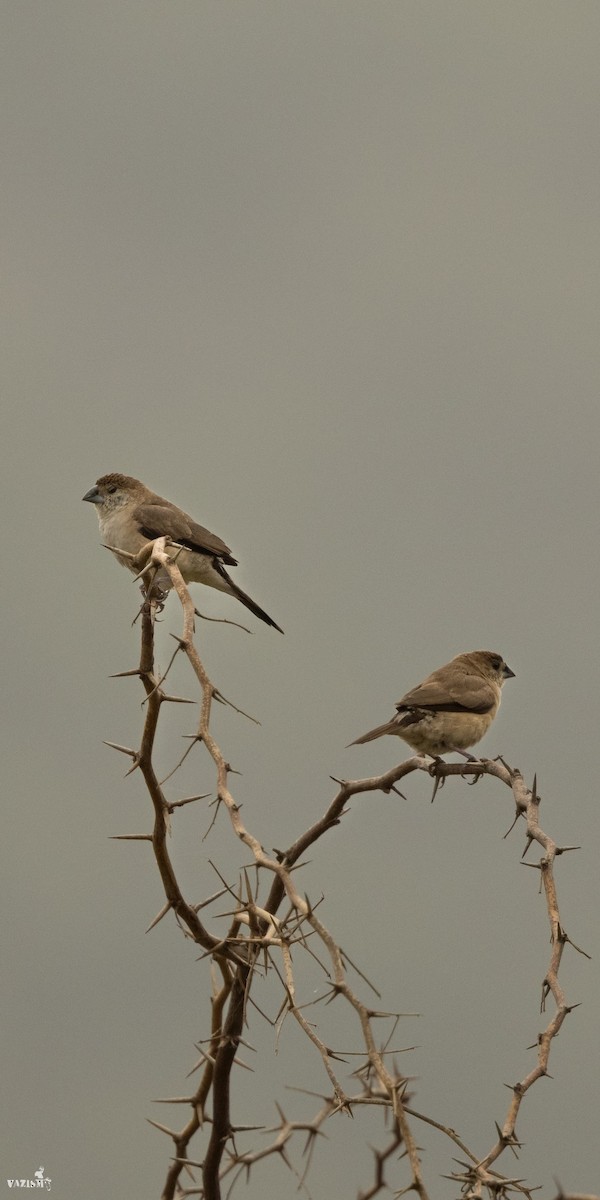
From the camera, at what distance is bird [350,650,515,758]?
777 cm

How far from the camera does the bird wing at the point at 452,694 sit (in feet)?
25.7

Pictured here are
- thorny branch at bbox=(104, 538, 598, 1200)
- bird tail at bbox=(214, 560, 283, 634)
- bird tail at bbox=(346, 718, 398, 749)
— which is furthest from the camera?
bird tail at bbox=(214, 560, 283, 634)

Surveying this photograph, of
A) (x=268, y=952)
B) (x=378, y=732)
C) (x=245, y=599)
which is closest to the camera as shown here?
(x=268, y=952)

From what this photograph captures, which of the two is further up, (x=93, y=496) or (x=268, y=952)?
(x=93, y=496)

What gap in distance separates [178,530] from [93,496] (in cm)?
93

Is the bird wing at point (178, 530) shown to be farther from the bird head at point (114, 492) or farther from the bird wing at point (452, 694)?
the bird wing at point (452, 694)

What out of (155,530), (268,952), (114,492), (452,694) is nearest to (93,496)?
(114,492)

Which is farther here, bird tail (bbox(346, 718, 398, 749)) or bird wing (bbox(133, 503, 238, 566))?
bird wing (bbox(133, 503, 238, 566))

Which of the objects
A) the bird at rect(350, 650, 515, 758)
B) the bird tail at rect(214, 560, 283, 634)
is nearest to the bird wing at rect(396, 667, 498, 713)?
the bird at rect(350, 650, 515, 758)

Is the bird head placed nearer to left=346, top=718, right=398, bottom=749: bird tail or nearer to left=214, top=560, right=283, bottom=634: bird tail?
left=214, top=560, right=283, bottom=634: bird tail

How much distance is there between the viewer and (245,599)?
9.59m

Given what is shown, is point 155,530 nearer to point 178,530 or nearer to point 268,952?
point 178,530

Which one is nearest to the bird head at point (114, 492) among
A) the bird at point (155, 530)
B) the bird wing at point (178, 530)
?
the bird at point (155, 530)

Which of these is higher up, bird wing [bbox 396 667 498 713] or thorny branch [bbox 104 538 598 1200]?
bird wing [bbox 396 667 498 713]
